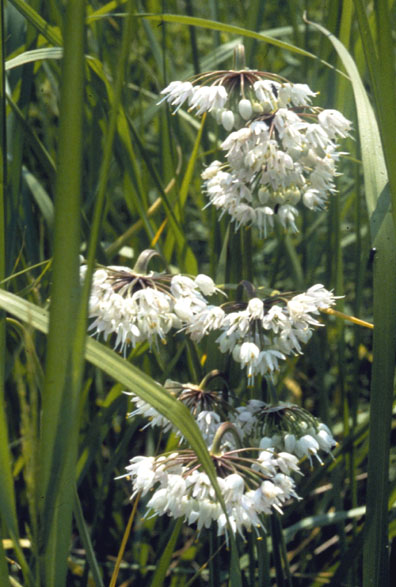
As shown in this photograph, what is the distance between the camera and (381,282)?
122 cm

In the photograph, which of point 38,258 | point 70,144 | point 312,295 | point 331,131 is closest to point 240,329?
point 312,295

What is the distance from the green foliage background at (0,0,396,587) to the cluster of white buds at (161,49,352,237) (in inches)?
3.5

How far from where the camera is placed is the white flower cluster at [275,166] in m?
1.25

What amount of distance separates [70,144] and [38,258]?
45.0 inches

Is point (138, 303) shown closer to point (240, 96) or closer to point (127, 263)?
point (240, 96)

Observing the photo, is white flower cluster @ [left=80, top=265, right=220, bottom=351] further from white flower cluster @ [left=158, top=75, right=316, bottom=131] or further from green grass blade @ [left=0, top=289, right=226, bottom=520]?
white flower cluster @ [left=158, top=75, right=316, bottom=131]

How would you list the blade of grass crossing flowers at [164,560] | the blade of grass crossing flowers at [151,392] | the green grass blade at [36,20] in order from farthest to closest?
the green grass blade at [36,20] < the blade of grass crossing flowers at [164,560] < the blade of grass crossing flowers at [151,392]

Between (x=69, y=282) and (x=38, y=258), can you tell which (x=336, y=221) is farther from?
(x=69, y=282)

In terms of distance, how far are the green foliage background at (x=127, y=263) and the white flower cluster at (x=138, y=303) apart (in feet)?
0.31

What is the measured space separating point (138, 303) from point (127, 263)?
1.25 m

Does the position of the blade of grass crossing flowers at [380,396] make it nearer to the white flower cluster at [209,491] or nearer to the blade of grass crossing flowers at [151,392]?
the white flower cluster at [209,491]

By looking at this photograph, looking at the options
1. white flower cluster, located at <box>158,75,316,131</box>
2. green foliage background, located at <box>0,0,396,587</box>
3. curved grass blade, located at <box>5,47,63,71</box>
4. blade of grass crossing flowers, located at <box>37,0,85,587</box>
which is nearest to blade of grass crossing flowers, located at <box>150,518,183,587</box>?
green foliage background, located at <box>0,0,396,587</box>

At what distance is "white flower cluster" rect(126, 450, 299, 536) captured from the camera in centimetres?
113

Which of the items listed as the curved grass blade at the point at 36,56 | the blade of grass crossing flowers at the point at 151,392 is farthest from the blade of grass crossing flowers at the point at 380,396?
the curved grass blade at the point at 36,56
